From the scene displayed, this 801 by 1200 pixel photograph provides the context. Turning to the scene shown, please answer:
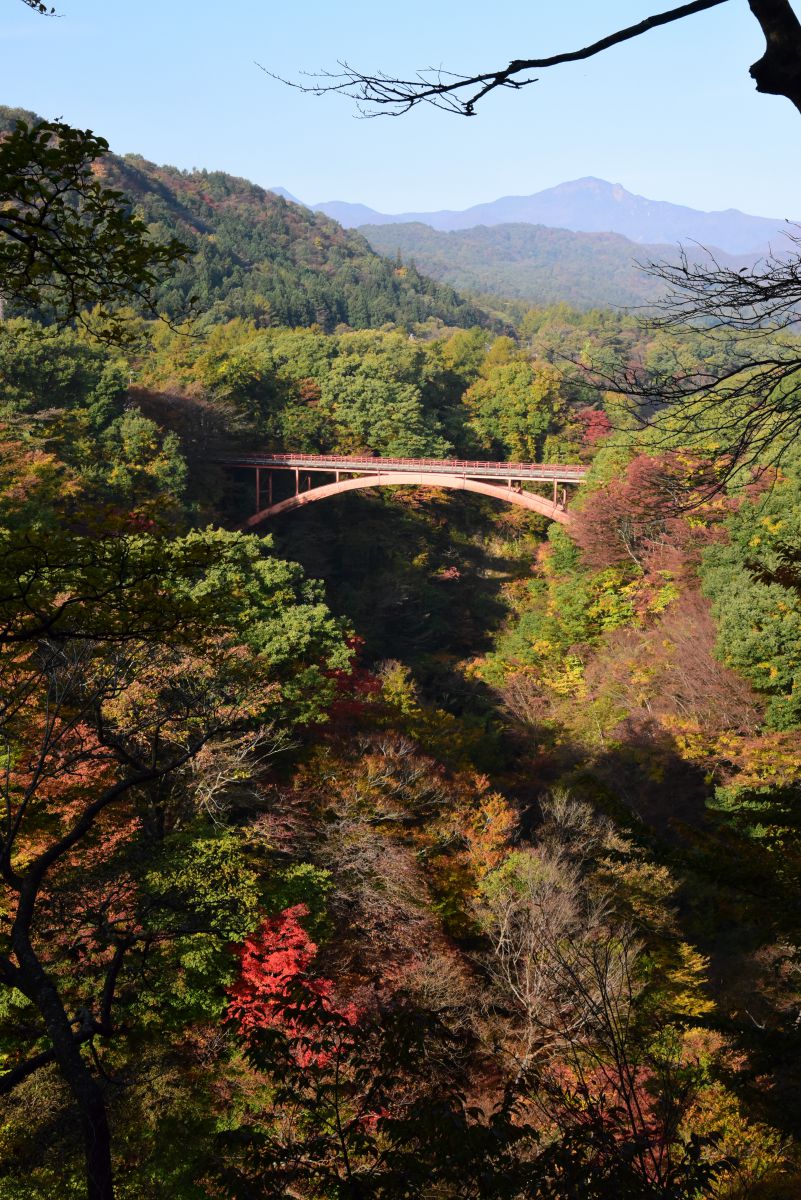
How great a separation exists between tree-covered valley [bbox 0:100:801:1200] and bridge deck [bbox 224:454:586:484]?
82 centimetres

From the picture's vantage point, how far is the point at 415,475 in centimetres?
2442

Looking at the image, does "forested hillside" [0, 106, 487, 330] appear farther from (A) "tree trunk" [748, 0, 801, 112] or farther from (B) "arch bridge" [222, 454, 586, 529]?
(A) "tree trunk" [748, 0, 801, 112]

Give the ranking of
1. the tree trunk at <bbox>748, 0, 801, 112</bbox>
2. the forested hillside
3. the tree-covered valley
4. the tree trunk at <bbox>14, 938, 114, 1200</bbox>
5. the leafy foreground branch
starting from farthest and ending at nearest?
the forested hillside → the tree-covered valley → the tree trunk at <bbox>14, 938, 114, 1200</bbox> → the leafy foreground branch → the tree trunk at <bbox>748, 0, 801, 112</bbox>

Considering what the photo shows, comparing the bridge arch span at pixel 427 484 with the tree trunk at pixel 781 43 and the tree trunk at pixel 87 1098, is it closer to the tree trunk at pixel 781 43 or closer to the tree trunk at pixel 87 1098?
the tree trunk at pixel 87 1098

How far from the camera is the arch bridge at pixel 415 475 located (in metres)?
23.4

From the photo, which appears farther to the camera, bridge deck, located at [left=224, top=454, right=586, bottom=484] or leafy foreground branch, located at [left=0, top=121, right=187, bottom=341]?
bridge deck, located at [left=224, top=454, right=586, bottom=484]

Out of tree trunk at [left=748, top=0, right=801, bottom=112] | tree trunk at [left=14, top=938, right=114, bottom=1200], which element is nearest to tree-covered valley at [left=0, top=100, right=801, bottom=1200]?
tree trunk at [left=14, top=938, right=114, bottom=1200]

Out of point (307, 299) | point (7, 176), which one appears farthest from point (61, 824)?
point (307, 299)

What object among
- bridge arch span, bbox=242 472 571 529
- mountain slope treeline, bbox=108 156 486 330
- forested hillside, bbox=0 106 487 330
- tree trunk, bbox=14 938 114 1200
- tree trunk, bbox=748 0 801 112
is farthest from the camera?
mountain slope treeline, bbox=108 156 486 330

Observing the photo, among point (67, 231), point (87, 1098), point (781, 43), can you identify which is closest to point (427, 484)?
point (67, 231)

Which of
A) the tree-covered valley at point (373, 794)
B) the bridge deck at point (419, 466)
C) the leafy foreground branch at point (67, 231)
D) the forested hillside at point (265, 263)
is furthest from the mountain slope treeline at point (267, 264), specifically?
the leafy foreground branch at point (67, 231)

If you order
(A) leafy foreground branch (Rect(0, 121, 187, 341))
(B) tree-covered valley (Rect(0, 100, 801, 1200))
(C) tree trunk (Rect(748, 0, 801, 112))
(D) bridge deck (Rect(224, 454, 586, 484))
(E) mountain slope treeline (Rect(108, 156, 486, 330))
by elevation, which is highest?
(E) mountain slope treeline (Rect(108, 156, 486, 330))

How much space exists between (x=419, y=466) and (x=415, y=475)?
1.32ft

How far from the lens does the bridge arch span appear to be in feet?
76.7
